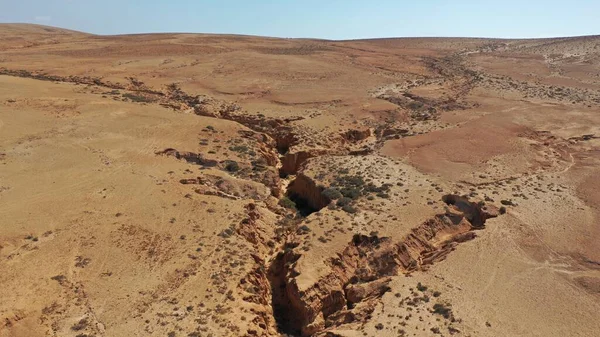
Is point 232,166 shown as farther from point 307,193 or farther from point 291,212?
point 291,212

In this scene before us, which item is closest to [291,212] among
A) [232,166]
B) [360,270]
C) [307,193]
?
[307,193]

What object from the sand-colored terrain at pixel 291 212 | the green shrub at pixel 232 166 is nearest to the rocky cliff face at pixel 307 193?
the sand-colored terrain at pixel 291 212

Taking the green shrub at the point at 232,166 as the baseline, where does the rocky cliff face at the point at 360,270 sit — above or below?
below

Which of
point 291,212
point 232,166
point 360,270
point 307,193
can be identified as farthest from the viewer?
point 232,166

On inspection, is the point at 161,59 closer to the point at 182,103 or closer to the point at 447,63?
the point at 182,103

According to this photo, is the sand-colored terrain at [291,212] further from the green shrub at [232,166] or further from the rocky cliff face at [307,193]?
the green shrub at [232,166]

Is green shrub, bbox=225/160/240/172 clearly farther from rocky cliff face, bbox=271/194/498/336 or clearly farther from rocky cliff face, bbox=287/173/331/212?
rocky cliff face, bbox=271/194/498/336

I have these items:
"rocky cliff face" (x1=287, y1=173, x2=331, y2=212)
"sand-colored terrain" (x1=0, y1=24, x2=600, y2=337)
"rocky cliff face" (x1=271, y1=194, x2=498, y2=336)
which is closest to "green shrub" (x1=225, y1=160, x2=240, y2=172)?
"sand-colored terrain" (x1=0, y1=24, x2=600, y2=337)

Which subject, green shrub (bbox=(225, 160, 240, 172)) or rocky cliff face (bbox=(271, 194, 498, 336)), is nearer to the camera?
rocky cliff face (bbox=(271, 194, 498, 336))
